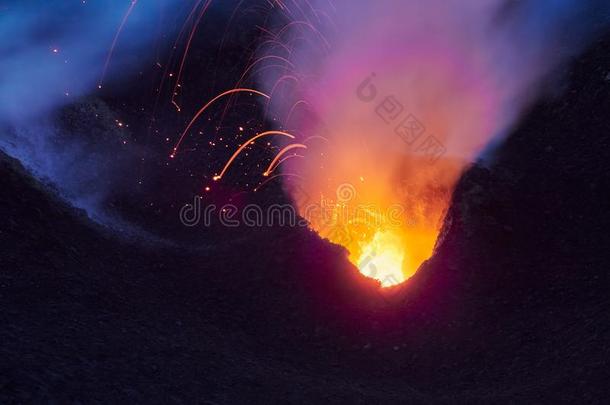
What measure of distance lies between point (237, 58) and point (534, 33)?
551cm

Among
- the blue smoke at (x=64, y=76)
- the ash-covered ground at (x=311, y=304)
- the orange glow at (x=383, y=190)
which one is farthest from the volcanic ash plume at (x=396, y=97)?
the blue smoke at (x=64, y=76)

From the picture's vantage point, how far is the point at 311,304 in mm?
6613

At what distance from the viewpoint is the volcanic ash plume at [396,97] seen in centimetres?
872

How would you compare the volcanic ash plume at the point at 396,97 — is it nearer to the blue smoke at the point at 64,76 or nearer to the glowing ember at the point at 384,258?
the glowing ember at the point at 384,258

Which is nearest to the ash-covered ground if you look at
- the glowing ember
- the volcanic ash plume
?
the volcanic ash plume

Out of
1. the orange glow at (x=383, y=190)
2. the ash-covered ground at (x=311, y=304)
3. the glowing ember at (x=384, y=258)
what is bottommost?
the ash-covered ground at (x=311, y=304)

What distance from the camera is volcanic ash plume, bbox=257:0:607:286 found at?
8719 mm

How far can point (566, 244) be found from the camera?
6.89m

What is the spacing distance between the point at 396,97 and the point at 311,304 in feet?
15.9

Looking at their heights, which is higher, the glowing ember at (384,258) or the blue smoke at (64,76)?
the blue smoke at (64,76)

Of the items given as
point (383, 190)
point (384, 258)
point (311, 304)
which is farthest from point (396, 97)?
point (311, 304)

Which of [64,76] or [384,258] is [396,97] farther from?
[64,76]

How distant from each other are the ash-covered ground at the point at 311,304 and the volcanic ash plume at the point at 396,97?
0.91 m

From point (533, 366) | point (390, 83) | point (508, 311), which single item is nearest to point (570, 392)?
point (533, 366)
